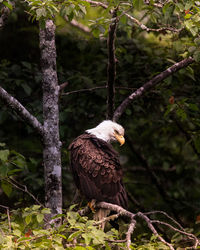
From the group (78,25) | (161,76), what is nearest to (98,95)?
(161,76)

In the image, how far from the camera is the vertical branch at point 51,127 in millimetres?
4098

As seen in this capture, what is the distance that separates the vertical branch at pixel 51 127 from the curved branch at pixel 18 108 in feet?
0.32

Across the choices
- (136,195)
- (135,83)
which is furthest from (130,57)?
(136,195)

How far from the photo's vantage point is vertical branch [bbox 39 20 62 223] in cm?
410

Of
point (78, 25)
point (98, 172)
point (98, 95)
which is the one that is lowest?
point (98, 172)

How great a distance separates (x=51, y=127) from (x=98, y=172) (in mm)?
650

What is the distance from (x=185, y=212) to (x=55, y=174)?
2.81 metres

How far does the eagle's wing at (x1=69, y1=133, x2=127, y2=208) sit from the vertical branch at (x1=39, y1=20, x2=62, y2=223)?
286 mm

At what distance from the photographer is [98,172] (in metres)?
4.29

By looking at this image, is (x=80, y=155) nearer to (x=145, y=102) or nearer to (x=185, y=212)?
(x=145, y=102)

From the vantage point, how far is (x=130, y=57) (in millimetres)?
5453

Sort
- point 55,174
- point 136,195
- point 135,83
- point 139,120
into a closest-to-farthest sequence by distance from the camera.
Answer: point 55,174, point 135,83, point 139,120, point 136,195

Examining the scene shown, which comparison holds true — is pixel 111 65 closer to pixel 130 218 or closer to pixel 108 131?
pixel 108 131

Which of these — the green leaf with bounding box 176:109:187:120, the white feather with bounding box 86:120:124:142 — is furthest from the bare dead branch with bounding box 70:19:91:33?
the green leaf with bounding box 176:109:187:120
